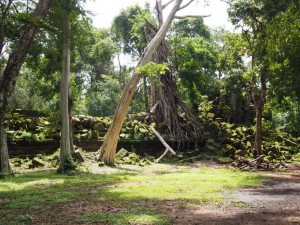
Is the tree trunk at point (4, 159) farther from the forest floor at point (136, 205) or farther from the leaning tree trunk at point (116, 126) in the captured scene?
the leaning tree trunk at point (116, 126)

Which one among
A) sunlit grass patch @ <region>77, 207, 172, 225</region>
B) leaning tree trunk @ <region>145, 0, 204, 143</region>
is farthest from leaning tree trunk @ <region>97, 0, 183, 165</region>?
sunlit grass patch @ <region>77, 207, 172, 225</region>

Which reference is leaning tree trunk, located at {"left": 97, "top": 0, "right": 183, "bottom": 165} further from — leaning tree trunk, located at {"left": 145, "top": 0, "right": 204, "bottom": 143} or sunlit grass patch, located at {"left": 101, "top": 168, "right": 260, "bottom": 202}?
leaning tree trunk, located at {"left": 145, "top": 0, "right": 204, "bottom": 143}

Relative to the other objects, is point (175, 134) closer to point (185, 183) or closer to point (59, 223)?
point (185, 183)

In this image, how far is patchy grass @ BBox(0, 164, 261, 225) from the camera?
5.76 m

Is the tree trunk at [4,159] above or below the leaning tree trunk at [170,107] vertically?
below

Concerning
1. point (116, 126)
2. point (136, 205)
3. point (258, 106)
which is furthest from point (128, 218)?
point (258, 106)

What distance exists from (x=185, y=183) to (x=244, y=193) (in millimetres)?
2137

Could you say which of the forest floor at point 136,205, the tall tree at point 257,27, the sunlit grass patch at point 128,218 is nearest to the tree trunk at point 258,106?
the tall tree at point 257,27

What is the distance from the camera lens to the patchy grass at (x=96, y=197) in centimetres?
576

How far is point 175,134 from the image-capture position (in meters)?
20.5

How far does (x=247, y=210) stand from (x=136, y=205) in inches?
83.7

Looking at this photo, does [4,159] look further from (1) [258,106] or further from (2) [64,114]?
(1) [258,106]

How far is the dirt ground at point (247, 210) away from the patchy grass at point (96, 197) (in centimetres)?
34

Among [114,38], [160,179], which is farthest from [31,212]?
[114,38]
